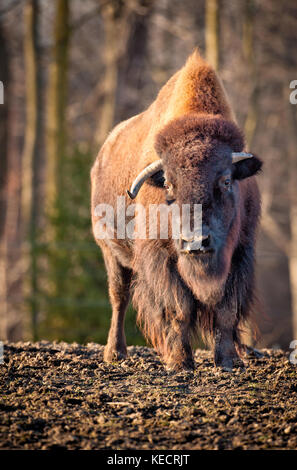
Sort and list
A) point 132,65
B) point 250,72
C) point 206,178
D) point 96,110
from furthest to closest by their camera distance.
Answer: point 96,110
point 132,65
point 250,72
point 206,178

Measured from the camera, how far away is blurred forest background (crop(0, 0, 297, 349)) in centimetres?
1366

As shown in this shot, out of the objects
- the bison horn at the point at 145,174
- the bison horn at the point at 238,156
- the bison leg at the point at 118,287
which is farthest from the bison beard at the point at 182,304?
the bison leg at the point at 118,287

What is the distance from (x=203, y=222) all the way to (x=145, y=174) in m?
0.91

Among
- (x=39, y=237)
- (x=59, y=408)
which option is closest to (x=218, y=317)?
(x=59, y=408)

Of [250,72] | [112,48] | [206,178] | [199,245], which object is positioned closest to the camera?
[199,245]

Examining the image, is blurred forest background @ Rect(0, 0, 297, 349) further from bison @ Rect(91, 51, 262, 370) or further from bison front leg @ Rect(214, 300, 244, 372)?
bison front leg @ Rect(214, 300, 244, 372)

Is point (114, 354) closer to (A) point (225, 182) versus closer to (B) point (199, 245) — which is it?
(B) point (199, 245)

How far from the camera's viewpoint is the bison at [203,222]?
5289 millimetres

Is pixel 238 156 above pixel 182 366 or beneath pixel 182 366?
above

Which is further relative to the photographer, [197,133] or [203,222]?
[197,133]

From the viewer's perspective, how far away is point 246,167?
5746 millimetres

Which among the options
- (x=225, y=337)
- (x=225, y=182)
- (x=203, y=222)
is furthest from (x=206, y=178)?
(x=225, y=337)

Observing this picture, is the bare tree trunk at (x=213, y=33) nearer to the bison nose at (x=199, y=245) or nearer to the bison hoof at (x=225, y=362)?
the bison hoof at (x=225, y=362)

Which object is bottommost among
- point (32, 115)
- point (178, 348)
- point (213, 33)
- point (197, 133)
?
point (178, 348)
